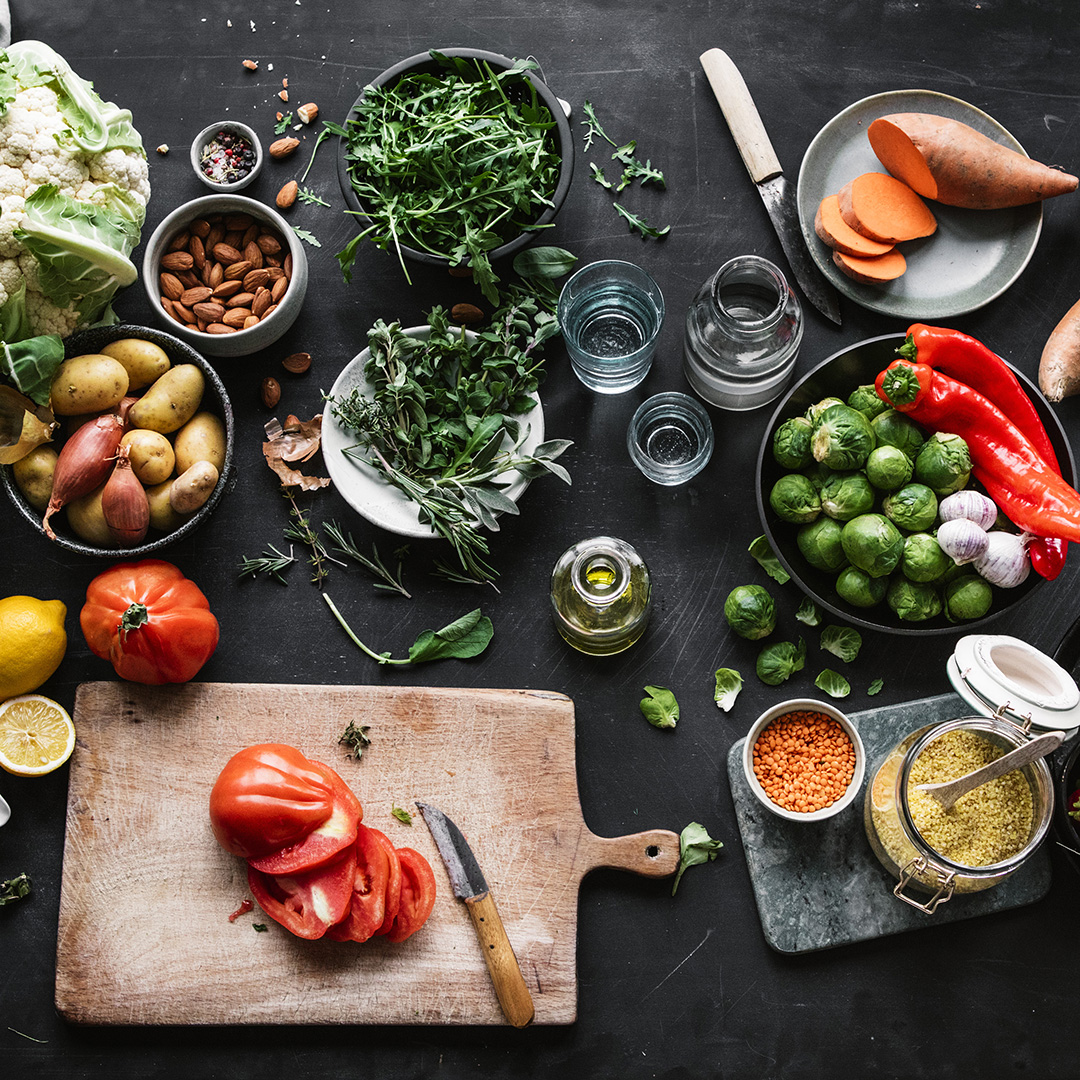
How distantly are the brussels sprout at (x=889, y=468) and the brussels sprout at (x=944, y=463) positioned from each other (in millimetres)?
30

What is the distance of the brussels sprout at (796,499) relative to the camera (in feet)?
5.30

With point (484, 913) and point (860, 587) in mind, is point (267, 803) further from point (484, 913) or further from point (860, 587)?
point (860, 587)

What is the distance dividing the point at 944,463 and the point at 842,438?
184 mm

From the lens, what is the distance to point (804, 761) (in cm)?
166

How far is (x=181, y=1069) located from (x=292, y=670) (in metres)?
0.75

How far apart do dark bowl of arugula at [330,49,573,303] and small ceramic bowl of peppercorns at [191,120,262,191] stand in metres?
0.25

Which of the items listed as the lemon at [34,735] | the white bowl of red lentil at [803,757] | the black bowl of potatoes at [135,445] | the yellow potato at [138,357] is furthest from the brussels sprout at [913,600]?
the lemon at [34,735]

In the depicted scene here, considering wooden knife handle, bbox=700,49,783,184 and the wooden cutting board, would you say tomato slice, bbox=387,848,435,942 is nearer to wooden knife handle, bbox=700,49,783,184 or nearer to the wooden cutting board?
the wooden cutting board

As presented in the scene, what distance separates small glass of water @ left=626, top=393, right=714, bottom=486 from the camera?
68.3 inches

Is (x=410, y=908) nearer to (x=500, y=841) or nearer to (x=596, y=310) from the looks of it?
(x=500, y=841)

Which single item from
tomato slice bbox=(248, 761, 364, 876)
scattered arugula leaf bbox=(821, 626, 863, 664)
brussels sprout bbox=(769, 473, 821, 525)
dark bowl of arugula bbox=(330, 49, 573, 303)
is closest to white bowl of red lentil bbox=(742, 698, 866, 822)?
scattered arugula leaf bbox=(821, 626, 863, 664)

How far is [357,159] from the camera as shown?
1631 mm

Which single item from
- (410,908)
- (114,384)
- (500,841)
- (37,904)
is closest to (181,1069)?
(37,904)

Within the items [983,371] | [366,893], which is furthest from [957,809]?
[366,893]
